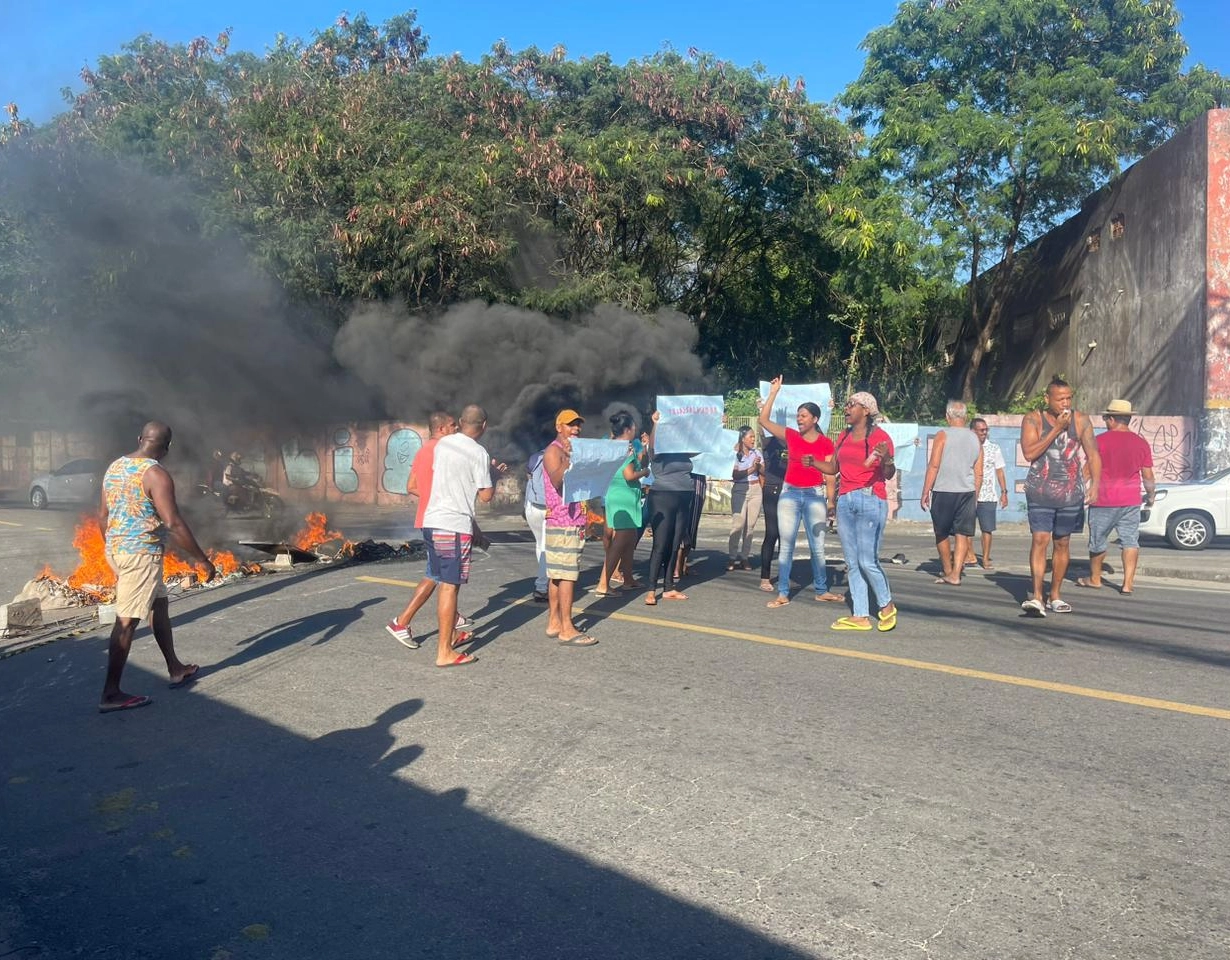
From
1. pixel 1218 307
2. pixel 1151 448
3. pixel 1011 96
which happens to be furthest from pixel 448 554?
pixel 1011 96

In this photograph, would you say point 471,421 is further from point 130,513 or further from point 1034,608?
point 1034,608

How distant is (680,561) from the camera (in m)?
9.48

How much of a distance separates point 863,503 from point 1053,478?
5.81 ft

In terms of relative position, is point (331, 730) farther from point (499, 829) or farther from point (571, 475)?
point (571, 475)

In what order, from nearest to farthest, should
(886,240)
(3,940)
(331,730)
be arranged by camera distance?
(3,940) < (331,730) < (886,240)

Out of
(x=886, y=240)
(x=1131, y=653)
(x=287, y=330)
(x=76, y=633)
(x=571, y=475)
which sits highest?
(x=886, y=240)

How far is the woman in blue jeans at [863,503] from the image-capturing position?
695 centimetres

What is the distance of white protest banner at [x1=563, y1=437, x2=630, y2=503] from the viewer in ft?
22.4

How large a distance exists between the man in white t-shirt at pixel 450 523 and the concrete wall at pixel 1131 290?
48.9 feet

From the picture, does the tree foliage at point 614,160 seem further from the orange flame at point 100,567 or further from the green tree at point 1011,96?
the orange flame at point 100,567

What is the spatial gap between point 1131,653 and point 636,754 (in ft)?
12.1

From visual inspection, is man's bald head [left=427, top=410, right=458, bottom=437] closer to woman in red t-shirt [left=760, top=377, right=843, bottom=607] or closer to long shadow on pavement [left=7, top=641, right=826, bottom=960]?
woman in red t-shirt [left=760, top=377, right=843, bottom=607]

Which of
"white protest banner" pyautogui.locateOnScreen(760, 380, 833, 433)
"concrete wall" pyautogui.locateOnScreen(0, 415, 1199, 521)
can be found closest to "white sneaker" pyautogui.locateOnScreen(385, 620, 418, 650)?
"white protest banner" pyautogui.locateOnScreen(760, 380, 833, 433)

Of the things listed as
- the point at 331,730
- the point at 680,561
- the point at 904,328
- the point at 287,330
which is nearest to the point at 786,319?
the point at 904,328
